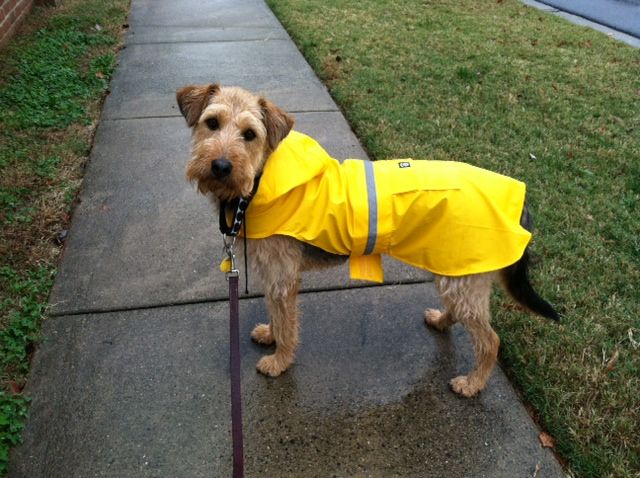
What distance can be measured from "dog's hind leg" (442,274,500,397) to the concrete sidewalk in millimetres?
114

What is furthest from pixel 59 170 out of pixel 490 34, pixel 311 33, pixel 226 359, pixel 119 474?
pixel 490 34

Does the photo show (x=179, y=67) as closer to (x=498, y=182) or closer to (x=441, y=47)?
(x=441, y=47)

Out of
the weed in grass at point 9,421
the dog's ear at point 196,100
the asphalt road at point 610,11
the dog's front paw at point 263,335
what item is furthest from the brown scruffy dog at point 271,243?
the asphalt road at point 610,11

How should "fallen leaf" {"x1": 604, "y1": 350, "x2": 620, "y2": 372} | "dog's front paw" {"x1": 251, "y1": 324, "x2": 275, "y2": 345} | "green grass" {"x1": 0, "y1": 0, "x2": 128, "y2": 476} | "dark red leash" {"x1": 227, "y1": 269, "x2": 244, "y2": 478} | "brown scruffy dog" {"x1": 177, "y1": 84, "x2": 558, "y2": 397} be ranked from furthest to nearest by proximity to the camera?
1. "dog's front paw" {"x1": 251, "y1": 324, "x2": 275, "y2": 345}
2. "green grass" {"x1": 0, "y1": 0, "x2": 128, "y2": 476}
3. "fallen leaf" {"x1": 604, "y1": 350, "x2": 620, "y2": 372}
4. "brown scruffy dog" {"x1": 177, "y1": 84, "x2": 558, "y2": 397}
5. "dark red leash" {"x1": 227, "y1": 269, "x2": 244, "y2": 478}

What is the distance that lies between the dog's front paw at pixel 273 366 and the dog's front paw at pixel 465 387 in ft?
3.57

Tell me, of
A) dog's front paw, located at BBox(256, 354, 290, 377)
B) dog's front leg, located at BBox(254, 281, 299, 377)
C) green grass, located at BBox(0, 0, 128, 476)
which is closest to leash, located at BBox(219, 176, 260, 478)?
dog's front leg, located at BBox(254, 281, 299, 377)

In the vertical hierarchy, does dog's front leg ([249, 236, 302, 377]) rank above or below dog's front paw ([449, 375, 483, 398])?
above

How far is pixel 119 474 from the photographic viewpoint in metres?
2.59

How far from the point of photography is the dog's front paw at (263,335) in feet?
11.0

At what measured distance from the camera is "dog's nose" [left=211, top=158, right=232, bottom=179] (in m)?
2.47

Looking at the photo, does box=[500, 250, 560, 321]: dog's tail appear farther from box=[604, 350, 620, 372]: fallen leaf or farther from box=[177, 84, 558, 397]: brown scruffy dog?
box=[604, 350, 620, 372]: fallen leaf

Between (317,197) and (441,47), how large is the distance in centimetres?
630

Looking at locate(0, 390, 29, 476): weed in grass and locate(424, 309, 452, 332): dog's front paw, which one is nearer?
locate(0, 390, 29, 476): weed in grass

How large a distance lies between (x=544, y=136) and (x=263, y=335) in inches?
166
